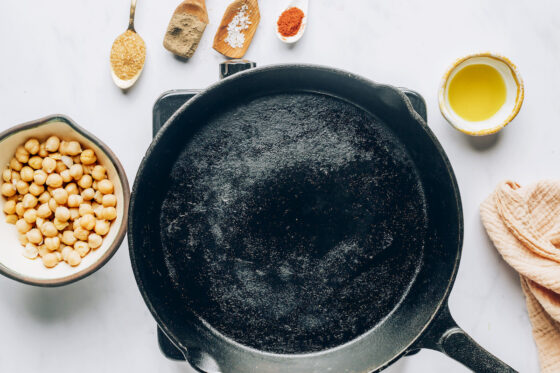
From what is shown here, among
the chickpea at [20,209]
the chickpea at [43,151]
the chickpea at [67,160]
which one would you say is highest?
the chickpea at [43,151]

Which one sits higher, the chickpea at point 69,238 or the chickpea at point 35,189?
the chickpea at point 35,189

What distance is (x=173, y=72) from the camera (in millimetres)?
846

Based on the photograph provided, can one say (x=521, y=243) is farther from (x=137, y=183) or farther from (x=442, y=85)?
(x=137, y=183)

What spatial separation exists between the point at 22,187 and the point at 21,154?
6cm

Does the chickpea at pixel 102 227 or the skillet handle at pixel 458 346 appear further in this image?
the chickpea at pixel 102 227

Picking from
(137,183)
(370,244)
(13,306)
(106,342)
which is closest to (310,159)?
(370,244)

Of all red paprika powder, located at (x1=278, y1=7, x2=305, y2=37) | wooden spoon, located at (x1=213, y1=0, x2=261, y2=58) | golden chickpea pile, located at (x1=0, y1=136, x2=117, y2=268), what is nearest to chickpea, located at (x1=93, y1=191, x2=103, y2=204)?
golden chickpea pile, located at (x1=0, y1=136, x2=117, y2=268)

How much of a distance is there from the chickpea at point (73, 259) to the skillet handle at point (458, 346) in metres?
0.57

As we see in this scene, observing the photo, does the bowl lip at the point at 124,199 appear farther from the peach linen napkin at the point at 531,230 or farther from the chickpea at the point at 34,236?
the peach linen napkin at the point at 531,230

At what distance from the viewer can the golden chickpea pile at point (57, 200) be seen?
2.52 ft

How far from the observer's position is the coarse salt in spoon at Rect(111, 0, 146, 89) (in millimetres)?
826

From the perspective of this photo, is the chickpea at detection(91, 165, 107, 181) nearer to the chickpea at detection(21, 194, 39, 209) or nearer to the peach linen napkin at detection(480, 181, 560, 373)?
the chickpea at detection(21, 194, 39, 209)

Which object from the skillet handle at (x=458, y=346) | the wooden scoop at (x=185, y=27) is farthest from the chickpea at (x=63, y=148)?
the skillet handle at (x=458, y=346)

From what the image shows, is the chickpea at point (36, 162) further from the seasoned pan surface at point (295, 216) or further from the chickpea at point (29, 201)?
the seasoned pan surface at point (295, 216)
